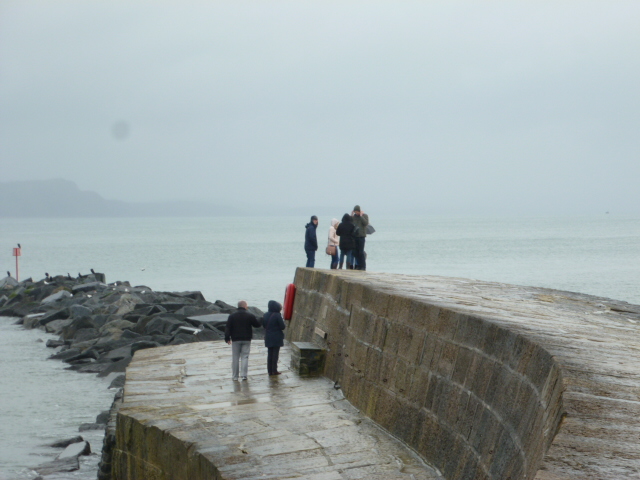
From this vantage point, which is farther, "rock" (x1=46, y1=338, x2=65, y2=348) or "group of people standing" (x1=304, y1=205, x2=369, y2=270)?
"rock" (x1=46, y1=338, x2=65, y2=348)

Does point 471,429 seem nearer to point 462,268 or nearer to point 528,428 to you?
point 528,428

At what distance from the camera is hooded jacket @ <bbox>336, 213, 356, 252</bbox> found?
15023 millimetres

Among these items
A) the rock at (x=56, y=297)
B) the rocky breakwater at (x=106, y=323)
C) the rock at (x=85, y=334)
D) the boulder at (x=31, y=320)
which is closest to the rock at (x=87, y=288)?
the rocky breakwater at (x=106, y=323)

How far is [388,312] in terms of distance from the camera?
27.7 ft

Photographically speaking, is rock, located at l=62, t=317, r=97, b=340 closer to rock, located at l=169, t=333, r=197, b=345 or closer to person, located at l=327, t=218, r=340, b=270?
rock, located at l=169, t=333, r=197, b=345

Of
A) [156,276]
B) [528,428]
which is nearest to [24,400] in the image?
[528,428]

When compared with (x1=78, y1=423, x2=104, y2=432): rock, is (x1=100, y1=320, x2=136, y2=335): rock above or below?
above

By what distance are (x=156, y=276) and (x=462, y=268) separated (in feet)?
72.7

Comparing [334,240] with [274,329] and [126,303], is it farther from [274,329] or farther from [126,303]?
[126,303]

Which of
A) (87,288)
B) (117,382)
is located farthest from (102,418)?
(87,288)

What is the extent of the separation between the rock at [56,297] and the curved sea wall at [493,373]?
2234 centimetres

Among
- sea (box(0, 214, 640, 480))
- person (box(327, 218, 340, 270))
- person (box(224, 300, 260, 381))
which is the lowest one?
sea (box(0, 214, 640, 480))

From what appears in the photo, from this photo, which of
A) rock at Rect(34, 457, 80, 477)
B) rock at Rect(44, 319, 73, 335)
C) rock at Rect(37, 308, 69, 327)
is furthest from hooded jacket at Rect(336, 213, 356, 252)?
rock at Rect(37, 308, 69, 327)

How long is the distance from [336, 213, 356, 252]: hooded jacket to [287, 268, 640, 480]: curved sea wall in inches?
156
